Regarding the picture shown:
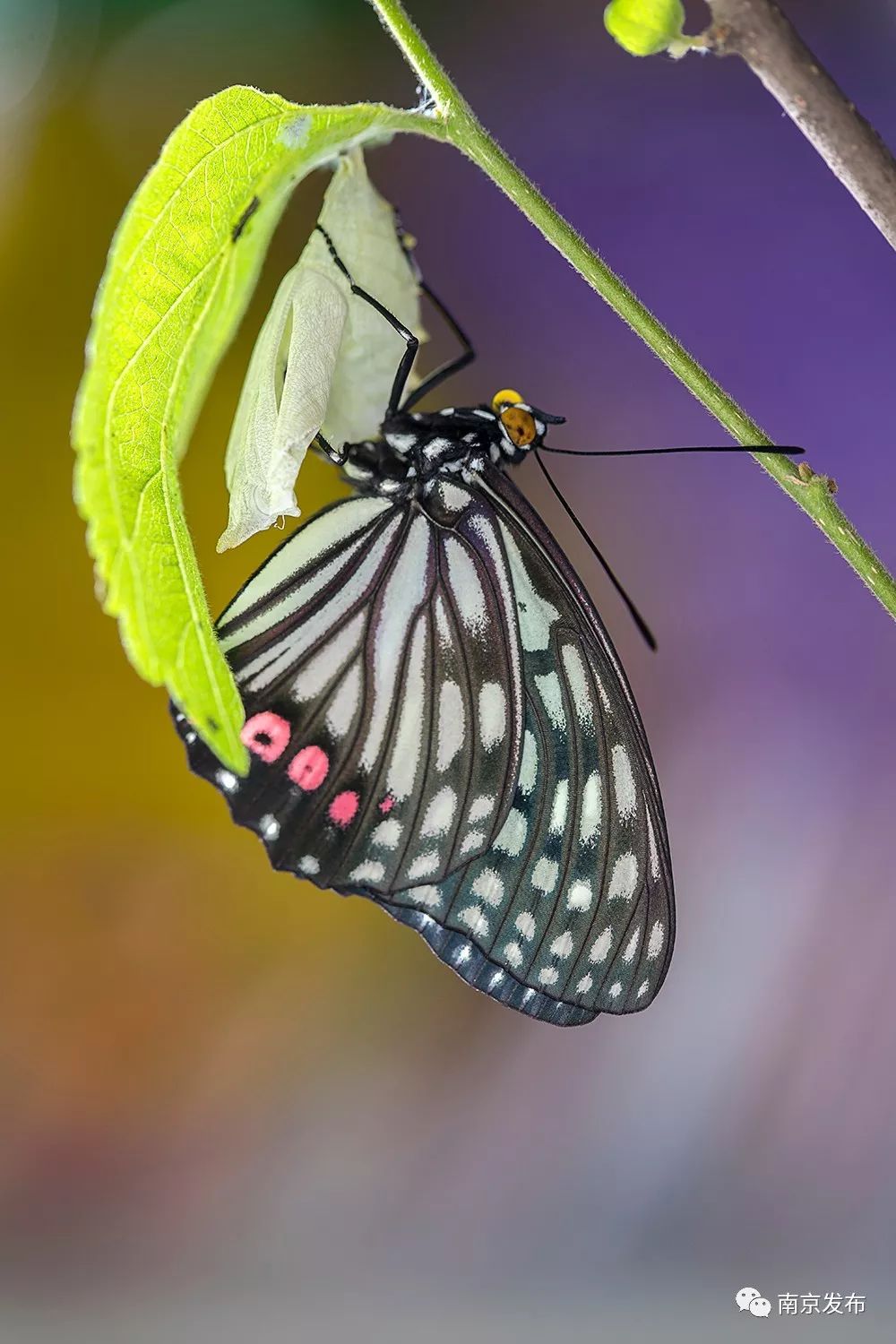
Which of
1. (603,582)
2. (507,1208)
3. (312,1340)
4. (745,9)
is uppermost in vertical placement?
(603,582)

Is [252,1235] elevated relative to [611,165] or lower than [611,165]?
lower

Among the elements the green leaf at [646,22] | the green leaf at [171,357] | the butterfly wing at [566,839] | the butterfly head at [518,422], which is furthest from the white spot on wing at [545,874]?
the green leaf at [646,22]

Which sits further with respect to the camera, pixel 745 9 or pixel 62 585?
pixel 62 585

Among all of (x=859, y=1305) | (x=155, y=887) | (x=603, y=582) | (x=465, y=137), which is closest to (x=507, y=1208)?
(x=859, y=1305)

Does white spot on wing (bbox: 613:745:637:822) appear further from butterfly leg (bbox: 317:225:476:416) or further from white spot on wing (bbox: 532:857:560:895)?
butterfly leg (bbox: 317:225:476:416)

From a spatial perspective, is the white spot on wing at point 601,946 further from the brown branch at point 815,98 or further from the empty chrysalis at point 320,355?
the brown branch at point 815,98

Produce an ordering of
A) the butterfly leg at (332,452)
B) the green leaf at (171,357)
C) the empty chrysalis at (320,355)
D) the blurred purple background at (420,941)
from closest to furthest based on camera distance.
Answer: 1. the green leaf at (171,357)
2. the empty chrysalis at (320,355)
3. the butterfly leg at (332,452)
4. the blurred purple background at (420,941)

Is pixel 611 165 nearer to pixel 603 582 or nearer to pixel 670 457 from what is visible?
pixel 670 457
